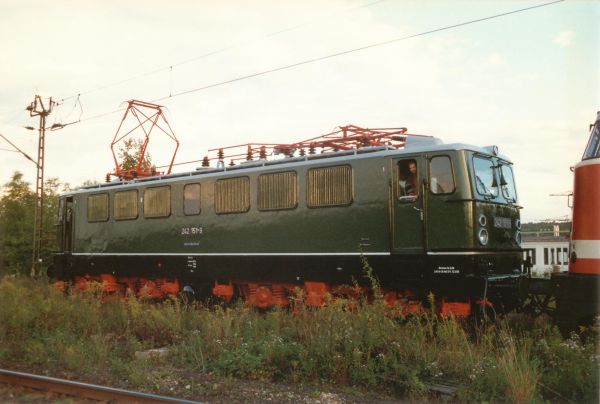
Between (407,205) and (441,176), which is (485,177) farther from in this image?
(407,205)

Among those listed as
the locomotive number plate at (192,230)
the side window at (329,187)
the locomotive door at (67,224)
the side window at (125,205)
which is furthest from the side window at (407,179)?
the locomotive door at (67,224)

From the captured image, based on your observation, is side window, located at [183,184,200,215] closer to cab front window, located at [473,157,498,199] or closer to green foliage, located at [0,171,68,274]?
cab front window, located at [473,157,498,199]

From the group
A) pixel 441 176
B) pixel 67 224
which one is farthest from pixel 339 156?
pixel 67 224

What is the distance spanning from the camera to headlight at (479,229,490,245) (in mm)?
8648

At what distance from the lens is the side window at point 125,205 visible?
46.4 feet

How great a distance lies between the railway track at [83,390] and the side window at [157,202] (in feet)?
22.1

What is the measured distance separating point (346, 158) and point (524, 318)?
4362 mm

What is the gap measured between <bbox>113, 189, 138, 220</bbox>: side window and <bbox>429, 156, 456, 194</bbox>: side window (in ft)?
27.8

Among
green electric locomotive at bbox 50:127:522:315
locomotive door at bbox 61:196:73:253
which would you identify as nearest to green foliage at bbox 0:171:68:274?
locomotive door at bbox 61:196:73:253

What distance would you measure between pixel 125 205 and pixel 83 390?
892 centimetres

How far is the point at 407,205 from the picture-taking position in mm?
9133

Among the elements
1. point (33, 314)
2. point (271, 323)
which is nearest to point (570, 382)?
point (271, 323)

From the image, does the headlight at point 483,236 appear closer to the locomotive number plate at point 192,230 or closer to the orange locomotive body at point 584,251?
the orange locomotive body at point 584,251

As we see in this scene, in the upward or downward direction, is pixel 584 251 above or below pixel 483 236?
below
